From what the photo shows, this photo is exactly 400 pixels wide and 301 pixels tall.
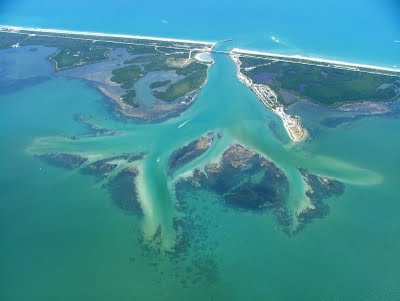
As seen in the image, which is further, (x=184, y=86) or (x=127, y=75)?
(x=127, y=75)

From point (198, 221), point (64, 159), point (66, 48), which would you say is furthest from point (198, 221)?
point (66, 48)

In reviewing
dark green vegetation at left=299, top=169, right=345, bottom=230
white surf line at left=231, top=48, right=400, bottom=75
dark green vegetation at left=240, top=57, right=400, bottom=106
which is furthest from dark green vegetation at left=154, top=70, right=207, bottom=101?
dark green vegetation at left=299, top=169, right=345, bottom=230

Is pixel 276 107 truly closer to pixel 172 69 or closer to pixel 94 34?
pixel 172 69

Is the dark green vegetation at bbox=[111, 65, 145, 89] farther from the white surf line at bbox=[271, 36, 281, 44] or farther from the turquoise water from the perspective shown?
the white surf line at bbox=[271, 36, 281, 44]

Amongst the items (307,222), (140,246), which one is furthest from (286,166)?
(140,246)

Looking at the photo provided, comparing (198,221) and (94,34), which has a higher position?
(94,34)

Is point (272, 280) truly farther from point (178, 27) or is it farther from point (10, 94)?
point (178, 27)

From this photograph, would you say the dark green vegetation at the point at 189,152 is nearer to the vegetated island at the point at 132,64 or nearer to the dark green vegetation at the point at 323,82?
the vegetated island at the point at 132,64

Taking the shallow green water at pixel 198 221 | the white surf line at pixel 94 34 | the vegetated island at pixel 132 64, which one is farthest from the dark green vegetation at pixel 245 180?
the white surf line at pixel 94 34
